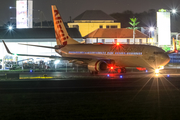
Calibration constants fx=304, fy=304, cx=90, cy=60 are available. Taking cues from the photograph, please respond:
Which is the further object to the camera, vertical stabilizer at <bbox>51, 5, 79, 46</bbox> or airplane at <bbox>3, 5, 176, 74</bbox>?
vertical stabilizer at <bbox>51, 5, 79, 46</bbox>

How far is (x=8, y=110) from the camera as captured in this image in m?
12.7

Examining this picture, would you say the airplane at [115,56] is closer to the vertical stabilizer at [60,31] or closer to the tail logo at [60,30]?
the vertical stabilizer at [60,31]

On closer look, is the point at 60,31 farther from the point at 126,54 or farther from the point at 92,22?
the point at 92,22

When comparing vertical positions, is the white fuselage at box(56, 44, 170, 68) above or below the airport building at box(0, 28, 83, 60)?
below

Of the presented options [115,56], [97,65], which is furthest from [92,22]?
[97,65]

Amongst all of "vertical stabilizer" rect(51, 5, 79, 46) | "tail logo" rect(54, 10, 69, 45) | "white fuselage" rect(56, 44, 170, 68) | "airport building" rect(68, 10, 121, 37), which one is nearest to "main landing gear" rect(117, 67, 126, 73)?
"white fuselage" rect(56, 44, 170, 68)

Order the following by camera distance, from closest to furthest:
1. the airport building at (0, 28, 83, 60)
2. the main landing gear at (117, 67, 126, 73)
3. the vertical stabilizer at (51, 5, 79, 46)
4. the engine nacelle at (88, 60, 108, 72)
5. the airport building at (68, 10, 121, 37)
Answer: the engine nacelle at (88, 60, 108, 72) → the main landing gear at (117, 67, 126, 73) → the vertical stabilizer at (51, 5, 79, 46) → the airport building at (0, 28, 83, 60) → the airport building at (68, 10, 121, 37)

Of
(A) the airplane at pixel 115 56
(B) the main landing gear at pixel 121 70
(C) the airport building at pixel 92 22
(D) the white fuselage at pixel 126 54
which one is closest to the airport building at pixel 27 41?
(A) the airplane at pixel 115 56

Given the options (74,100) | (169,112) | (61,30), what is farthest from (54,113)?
(61,30)

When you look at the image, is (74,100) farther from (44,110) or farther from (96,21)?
(96,21)

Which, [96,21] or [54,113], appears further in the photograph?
[96,21]

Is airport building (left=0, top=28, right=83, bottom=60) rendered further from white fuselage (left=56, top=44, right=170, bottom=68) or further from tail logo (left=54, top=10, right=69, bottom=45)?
white fuselage (left=56, top=44, right=170, bottom=68)

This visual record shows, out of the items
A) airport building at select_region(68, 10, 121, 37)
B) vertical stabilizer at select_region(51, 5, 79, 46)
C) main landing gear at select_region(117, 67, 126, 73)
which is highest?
airport building at select_region(68, 10, 121, 37)

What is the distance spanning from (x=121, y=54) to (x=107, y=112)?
70.9 ft
